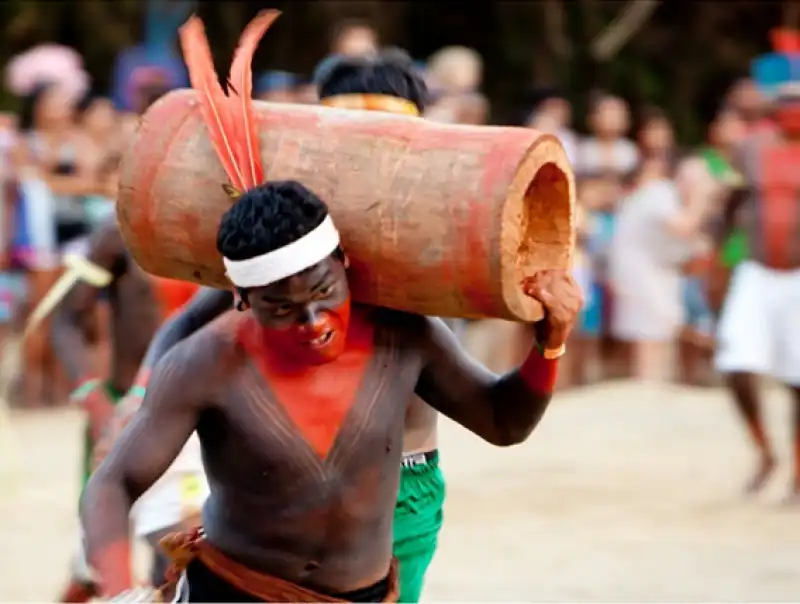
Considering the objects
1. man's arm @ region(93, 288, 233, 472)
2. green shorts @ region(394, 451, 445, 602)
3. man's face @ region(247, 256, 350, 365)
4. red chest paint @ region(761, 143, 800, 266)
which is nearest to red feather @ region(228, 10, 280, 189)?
man's face @ region(247, 256, 350, 365)

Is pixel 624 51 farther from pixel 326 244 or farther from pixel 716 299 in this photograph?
pixel 326 244

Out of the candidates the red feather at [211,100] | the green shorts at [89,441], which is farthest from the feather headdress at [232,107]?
the green shorts at [89,441]

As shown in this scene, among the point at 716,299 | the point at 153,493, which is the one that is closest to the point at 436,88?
the point at 716,299

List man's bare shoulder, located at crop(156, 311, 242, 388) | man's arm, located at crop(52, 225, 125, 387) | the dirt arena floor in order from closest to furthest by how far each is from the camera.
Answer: man's bare shoulder, located at crop(156, 311, 242, 388)
man's arm, located at crop(52, 225, 125, 387)
the dirt arena floor

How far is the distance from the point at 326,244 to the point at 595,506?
559 cm

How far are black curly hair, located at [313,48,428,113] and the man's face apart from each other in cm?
102

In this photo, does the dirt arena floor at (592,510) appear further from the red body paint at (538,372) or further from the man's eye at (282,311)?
the man's eye at (282,311)

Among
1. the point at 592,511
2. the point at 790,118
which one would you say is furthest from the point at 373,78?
the point at 790,118

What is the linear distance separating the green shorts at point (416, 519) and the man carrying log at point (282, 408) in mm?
617

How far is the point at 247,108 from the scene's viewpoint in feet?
10.6

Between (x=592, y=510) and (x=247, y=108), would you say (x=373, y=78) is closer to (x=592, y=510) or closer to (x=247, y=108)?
(x=247, y=108)

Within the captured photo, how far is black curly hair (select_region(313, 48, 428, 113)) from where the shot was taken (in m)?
4.05

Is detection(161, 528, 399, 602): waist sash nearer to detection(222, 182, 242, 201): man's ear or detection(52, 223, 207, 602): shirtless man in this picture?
detection(222, 182, 242, 201): man's ear

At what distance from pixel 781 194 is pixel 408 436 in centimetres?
469
